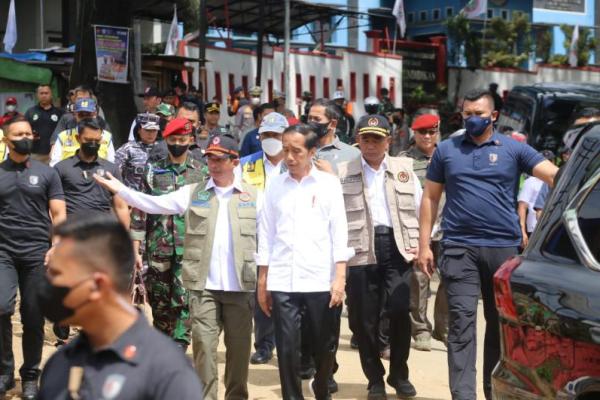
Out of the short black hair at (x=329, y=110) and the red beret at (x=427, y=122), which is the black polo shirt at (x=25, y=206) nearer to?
the short black hair at (x=329, y=110)

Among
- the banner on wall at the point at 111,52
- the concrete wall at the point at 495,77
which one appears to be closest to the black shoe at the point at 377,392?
the banner on wall at the point at 111,52

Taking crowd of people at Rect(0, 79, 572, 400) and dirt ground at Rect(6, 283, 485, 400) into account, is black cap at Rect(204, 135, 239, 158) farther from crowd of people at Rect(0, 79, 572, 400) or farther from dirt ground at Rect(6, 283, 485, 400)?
dirt ground at Rect(6, 283, 485, 400)

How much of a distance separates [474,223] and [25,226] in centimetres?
308

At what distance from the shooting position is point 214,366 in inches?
303

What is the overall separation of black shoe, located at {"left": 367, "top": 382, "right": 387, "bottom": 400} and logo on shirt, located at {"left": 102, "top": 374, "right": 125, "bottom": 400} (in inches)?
213

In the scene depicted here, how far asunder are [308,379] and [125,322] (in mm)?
5855

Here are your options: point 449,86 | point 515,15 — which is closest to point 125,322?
point 449,86

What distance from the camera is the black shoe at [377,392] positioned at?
28.0 ft

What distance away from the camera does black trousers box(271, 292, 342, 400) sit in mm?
7422

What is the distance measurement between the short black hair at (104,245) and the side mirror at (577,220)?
2.34m

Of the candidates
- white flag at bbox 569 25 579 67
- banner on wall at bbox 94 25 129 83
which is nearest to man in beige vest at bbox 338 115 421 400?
banner on wall at bbox 94 25 129 83

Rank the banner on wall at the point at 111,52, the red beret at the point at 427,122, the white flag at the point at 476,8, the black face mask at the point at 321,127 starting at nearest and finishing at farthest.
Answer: the black face mask at the point at 321,127 < the red beret at the point at 427,122 < the banner on wall at the point at 111,52 < the white flag at the point at 476,8

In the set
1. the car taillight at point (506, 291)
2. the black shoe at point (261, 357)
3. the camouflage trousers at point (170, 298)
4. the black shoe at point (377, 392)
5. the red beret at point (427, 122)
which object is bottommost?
the black shoe at point (261, 357)

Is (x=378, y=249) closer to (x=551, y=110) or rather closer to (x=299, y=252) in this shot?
(x=299, y=252)
